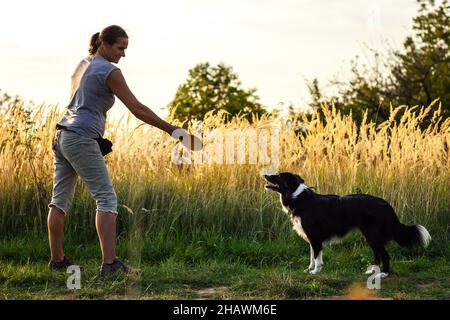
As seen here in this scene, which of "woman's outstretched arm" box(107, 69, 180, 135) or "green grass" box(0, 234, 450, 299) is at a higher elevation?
"woman's outstretched arm" box(107, 69, 180, 135)

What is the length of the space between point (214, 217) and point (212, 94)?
2752 centimetres

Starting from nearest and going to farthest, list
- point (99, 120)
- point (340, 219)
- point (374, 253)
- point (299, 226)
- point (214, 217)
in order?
point (99, 120)
point (374, 253)
point (340, 219)
point (299, 226)
point (214, 217)

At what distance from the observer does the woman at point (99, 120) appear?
5809 mm

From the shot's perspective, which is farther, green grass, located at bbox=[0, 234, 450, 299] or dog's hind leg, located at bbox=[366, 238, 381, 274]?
dog's hind leg, located at bbox=[366, 238, 381, 274]

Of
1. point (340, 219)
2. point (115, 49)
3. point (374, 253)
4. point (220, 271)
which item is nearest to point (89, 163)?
point (115, 49)

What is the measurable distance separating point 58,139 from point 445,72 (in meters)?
23.5

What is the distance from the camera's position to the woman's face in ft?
19.5

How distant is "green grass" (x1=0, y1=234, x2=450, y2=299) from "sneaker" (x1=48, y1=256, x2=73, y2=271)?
0.08 m

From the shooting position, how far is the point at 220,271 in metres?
6.35

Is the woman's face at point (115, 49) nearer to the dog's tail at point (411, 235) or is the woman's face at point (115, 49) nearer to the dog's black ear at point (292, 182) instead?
the dog's black ear at point (292, 182)

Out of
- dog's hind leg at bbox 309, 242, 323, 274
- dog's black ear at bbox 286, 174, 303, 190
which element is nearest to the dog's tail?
dog's hind leg at bbox 309, 242, 323, 274

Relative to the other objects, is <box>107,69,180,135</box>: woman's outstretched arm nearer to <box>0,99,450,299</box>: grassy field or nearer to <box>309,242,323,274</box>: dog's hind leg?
<box>0,99,450,299</box>: grassy field

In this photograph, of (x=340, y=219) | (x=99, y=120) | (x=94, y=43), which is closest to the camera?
(x=99, y=120)

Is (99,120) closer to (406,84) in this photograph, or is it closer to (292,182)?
(292,182)
